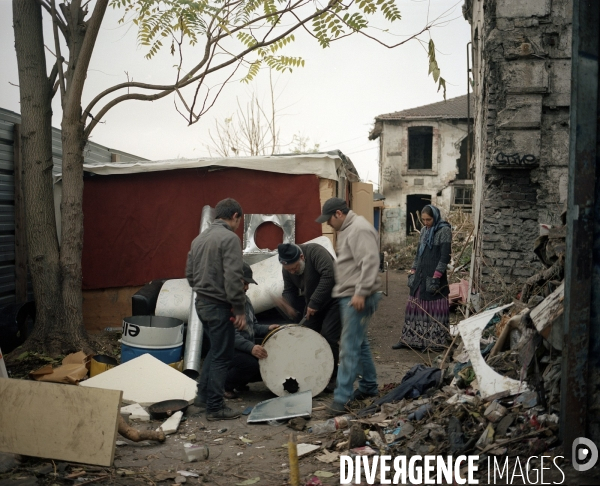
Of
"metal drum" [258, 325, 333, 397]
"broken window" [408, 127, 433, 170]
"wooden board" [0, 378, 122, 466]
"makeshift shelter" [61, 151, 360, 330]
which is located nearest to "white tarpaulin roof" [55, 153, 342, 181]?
"makeshift shelter" [61, 151, 360, 330]

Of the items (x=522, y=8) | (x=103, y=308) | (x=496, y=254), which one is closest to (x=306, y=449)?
(x=496, y=254)

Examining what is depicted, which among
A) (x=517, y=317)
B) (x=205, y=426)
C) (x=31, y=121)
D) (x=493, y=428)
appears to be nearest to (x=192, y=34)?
(x=31, y=121)

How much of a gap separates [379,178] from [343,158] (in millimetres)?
19763

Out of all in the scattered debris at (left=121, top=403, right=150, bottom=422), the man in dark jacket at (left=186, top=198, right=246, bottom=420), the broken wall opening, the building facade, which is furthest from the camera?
the broken wall opening

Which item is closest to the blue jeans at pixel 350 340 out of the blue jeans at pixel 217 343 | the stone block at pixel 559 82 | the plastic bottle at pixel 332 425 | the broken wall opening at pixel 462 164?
the plastic bottle at pixel 332 425

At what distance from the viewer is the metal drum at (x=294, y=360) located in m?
5.55

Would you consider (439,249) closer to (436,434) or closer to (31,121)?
(436,434)

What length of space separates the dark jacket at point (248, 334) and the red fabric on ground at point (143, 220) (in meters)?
3.03

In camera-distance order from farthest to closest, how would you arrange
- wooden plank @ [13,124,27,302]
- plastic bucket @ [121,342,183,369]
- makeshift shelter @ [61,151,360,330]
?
1. makeshift shelter @ [61,151,360,330]
2. wooden plank @ [13,124,27,302]
3. plastic bucket @ [121,342,183,369]

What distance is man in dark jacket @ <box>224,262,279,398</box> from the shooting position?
566cm

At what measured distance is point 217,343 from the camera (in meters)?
5.25

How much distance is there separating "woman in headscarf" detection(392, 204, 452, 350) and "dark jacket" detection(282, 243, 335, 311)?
214 cm

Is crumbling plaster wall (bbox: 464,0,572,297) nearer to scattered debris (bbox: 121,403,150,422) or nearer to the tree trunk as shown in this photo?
scattered debris (bbox: 121,403,150,422)

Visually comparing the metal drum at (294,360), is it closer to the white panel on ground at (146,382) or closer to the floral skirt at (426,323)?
the white panel on ground at (146,382)
